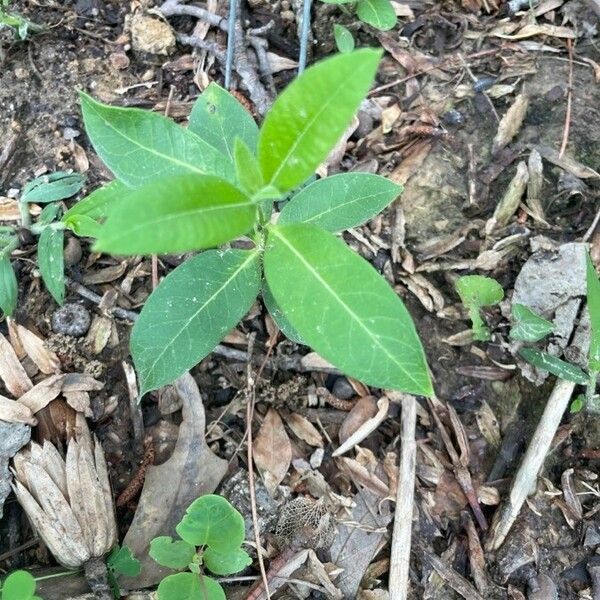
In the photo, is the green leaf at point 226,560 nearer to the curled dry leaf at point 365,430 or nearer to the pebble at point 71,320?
the curled dry leaf at point 365,430

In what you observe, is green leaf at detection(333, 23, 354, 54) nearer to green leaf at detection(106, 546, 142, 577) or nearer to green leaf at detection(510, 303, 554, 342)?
green leaf at detection(510, 303, 554, 342)

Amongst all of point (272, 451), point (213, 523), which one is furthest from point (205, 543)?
point (272, 451)

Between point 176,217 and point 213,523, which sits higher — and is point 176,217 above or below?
above

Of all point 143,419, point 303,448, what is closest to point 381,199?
point 303,448

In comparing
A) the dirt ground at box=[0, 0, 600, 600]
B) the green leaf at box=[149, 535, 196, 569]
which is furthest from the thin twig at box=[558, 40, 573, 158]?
the green leaf at box=[149, 535, 196, 569]

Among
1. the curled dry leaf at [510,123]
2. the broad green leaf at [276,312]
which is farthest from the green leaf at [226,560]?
the curled dry leaf at [510,123]

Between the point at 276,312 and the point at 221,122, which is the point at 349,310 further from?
the point at 221,122
